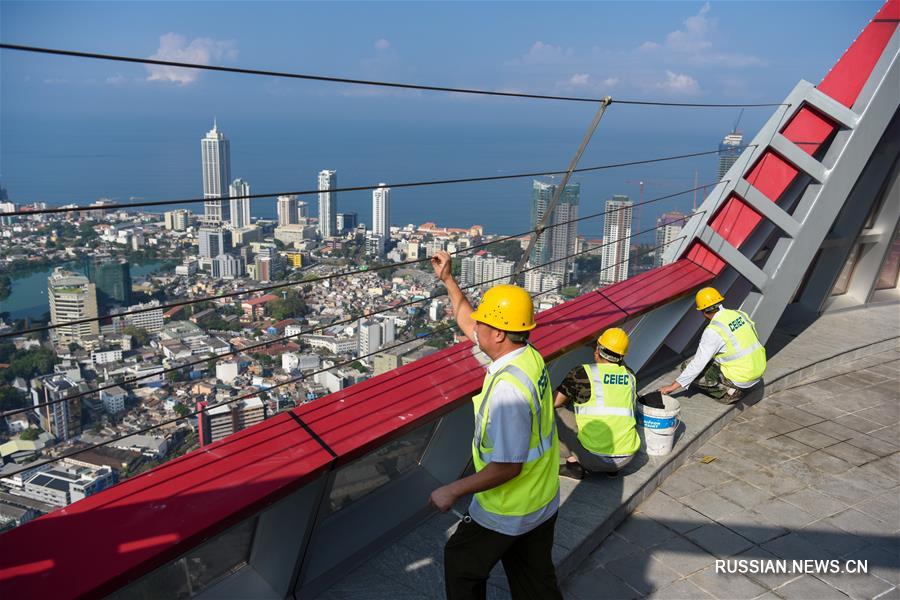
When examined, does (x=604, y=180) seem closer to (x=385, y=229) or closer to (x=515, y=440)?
(x=385, y=229)

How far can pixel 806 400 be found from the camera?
559cm

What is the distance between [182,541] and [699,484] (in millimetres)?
3224

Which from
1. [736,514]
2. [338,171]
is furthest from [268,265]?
[338,171]

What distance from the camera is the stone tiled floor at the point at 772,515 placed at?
3.16 meters

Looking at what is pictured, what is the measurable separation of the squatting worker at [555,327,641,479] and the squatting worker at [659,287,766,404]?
1210 millimetres

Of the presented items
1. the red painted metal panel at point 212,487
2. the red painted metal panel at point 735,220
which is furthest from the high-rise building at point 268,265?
the red painted metal panel at point 212,487

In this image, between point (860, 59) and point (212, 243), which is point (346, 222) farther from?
point (860, 59)

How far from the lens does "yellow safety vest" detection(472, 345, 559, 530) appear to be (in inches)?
79.4

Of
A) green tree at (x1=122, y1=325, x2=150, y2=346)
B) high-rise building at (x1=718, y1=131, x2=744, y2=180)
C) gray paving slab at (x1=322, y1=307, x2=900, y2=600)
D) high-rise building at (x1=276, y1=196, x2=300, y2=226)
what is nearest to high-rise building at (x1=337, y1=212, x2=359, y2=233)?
high-rise building at (x1=276, y1=196, x2=300, y2=226)

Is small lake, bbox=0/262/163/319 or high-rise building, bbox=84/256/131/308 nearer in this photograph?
high-rise building, bbox=84/256/131/308

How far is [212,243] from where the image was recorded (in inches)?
579

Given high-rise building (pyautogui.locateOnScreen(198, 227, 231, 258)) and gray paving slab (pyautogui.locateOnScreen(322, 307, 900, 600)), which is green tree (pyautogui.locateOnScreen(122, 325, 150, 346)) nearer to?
high-rise building (pyautogui.locateOnScreen(198, 227, 231, 258))

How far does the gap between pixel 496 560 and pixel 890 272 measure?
9.07m

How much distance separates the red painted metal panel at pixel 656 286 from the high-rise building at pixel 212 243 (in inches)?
444
